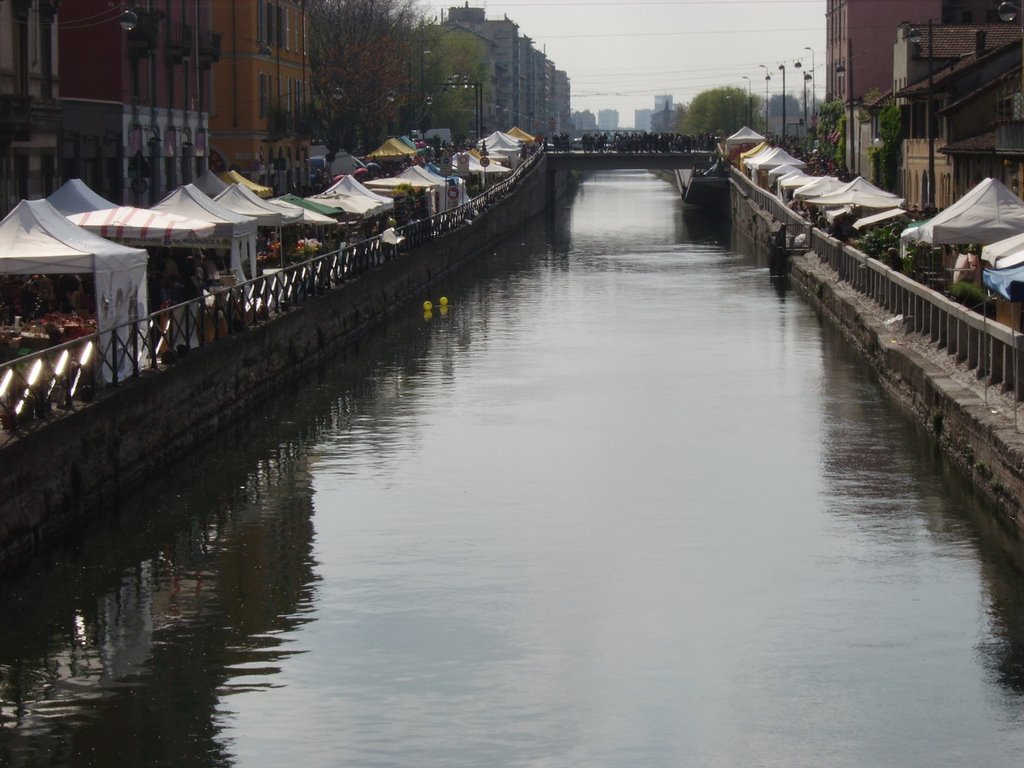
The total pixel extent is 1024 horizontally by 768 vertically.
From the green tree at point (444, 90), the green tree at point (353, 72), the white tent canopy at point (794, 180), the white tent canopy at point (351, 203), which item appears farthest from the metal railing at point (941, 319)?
the green tree at point (444, 90)

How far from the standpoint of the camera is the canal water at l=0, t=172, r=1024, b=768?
50.3 ft

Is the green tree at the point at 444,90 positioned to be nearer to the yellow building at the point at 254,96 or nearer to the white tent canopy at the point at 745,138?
the white tent canopy at the point at 745,138

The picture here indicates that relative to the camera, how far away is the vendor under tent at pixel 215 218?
32.7 m

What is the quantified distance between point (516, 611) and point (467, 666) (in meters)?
1.97

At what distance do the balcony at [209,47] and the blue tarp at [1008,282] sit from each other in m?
44.7

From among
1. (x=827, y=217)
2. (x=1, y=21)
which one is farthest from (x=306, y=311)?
(x=827, y=217)

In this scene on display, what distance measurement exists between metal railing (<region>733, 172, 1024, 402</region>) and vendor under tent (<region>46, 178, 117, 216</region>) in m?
13.4

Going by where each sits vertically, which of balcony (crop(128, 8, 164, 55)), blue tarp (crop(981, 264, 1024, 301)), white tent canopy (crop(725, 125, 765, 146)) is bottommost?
blue tarp (crop(981, 264, 1024, 301))

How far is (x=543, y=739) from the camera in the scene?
49.6ft

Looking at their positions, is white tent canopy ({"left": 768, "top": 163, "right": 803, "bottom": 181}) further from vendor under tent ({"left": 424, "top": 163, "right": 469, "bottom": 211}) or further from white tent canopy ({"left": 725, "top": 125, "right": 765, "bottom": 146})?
white tent canopy ({"left": 725, "top": 125, "right": 765, "bottom": 146})

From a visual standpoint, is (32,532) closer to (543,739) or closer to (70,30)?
(543,739)

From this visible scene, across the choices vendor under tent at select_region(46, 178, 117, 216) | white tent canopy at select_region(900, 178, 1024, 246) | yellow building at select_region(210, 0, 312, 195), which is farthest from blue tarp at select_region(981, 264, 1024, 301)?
yellow building at select_region(210, 0, 312, 195)

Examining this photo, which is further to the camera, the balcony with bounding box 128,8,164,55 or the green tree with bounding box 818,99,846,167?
the green tree with bounding box 818,99,846,167

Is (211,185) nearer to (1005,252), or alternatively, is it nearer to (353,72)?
(1005,252)
